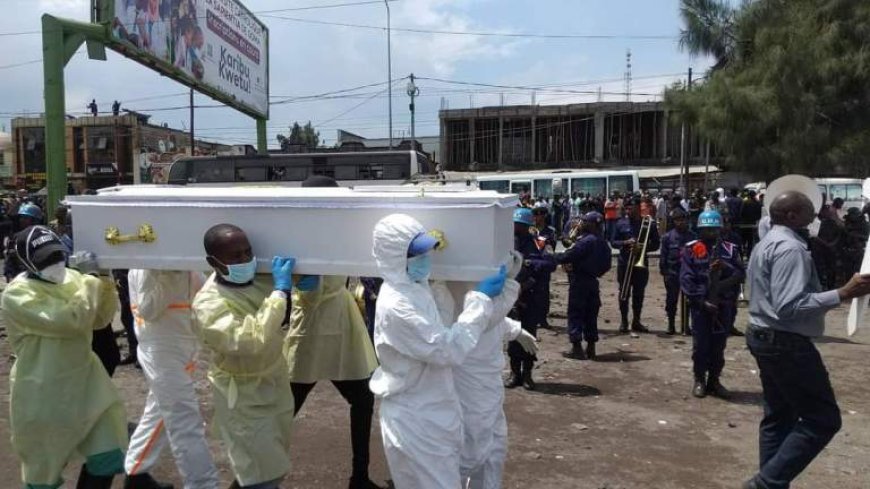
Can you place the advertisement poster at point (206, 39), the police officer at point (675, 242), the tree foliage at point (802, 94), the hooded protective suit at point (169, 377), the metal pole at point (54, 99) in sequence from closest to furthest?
1. the hooded protective suit at point (169, 377)
2. the police officer at point (675, 242)
3. the metal pole at point (54, 99)
4. the advertisement poster at point (206, 39)
5. the tree foliage at point (802, 94)

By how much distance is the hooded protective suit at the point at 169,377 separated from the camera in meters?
3.90

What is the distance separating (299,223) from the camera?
3.23 meters

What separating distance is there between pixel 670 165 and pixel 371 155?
36.8m

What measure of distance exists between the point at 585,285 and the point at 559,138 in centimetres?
3836

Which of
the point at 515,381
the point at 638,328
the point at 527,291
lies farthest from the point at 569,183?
the point at 515,381

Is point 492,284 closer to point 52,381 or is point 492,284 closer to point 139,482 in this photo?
point 52,381

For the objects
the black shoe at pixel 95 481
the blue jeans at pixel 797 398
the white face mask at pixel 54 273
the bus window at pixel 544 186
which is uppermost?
the bus window at pixel 544 186

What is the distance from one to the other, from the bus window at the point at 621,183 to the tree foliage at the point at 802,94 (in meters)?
9.95

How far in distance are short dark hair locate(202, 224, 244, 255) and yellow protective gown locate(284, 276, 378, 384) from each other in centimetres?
89

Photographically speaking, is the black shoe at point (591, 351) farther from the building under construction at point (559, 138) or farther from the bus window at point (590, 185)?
the building under construction at point (559, 138)

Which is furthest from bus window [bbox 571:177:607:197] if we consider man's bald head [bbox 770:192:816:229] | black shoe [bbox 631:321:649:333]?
man's bald head [bbox 770:192:816:229]

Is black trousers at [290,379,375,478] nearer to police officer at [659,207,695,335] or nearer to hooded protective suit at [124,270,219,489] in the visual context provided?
hooded protective suit at [124,270,219,489]

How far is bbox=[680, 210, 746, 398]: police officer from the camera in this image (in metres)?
6.35

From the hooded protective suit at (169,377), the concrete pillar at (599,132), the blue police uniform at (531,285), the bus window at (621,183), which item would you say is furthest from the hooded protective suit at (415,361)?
the concrete pillar at (599,132)
